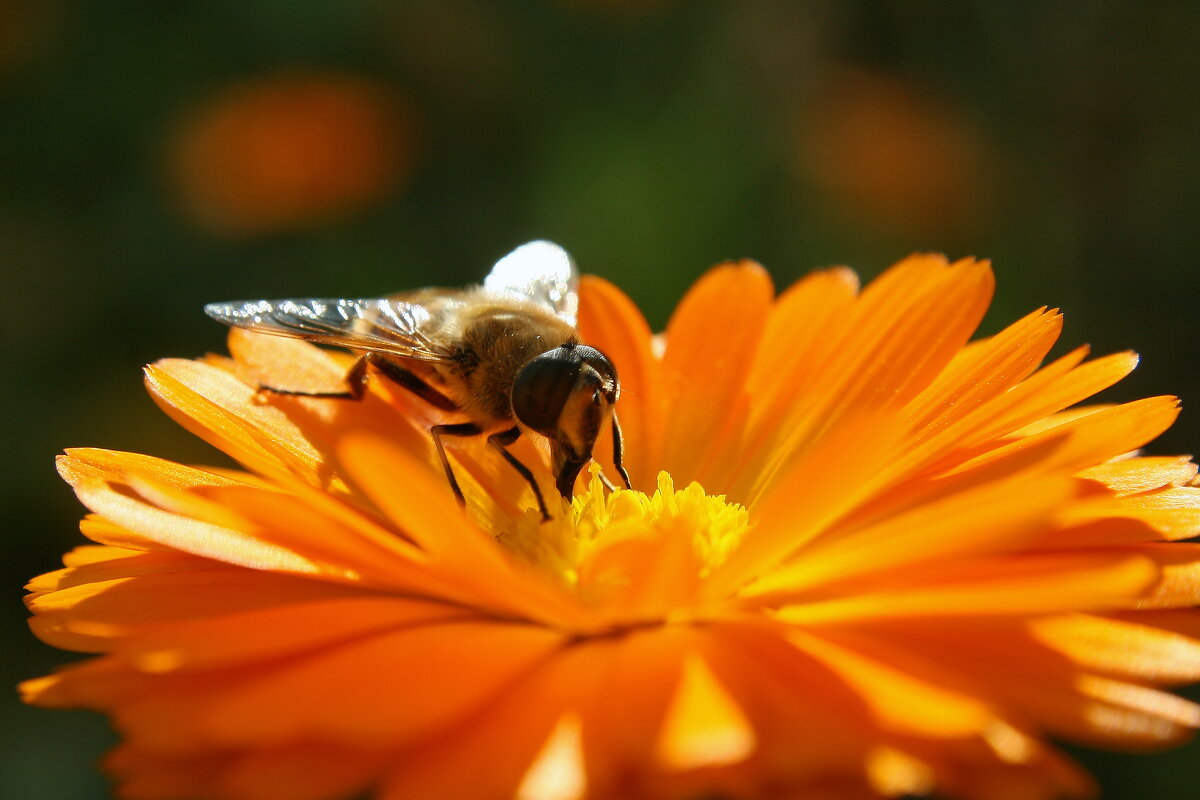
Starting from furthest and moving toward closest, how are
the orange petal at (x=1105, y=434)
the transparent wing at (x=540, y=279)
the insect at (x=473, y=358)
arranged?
the transparent wing at (x=540, y=279), the insect at (x=473, y=358), the orange petal at (x=1105, y=434)

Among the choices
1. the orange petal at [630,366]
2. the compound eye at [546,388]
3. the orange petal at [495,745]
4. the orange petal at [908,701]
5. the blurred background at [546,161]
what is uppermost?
the blurred background at [546,161]

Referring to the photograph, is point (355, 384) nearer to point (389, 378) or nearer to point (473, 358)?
point (389, 378)

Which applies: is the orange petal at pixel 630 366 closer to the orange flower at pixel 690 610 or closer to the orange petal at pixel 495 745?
the orange flower at pixel 690 610

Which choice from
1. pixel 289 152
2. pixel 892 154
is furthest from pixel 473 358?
pixel 289 152

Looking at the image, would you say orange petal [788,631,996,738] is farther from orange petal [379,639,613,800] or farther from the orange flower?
orange petal [379,639,613,800]

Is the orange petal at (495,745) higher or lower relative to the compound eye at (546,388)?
lower

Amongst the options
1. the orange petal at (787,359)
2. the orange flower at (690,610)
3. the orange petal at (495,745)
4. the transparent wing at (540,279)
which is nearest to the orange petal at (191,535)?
the orange flower at (690,610)

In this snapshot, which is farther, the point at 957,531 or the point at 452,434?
the point at 452,434

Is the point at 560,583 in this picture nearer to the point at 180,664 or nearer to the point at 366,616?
the point at 366,616

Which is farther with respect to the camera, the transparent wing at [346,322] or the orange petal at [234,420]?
the transparent wing at [346,322]
